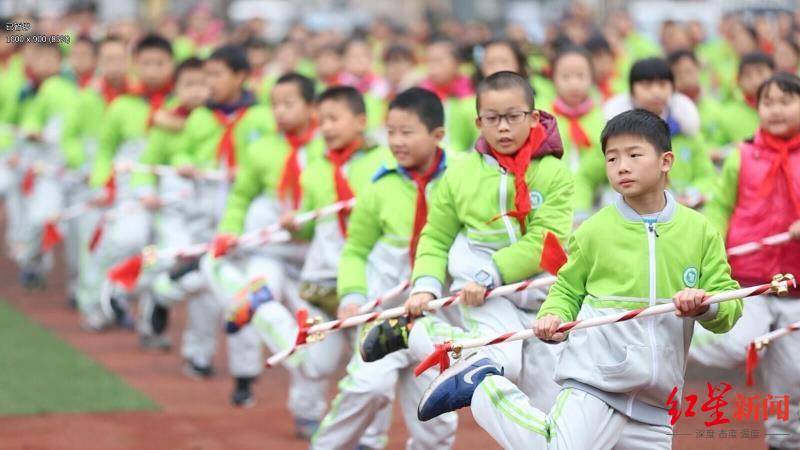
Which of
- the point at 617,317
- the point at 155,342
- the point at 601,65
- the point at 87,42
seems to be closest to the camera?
the point at 617,317

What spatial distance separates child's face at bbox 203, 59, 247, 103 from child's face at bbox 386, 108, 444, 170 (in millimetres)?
3272

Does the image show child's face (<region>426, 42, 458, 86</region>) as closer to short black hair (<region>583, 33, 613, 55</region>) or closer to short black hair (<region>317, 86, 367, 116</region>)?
short black hair (<region>583, 33, 613, 55</region>)

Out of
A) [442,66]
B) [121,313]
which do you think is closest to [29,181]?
[121,313]

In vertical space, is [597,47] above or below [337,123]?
above

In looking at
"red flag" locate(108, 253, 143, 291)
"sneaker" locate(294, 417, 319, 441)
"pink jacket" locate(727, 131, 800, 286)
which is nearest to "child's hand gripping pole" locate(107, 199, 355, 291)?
"red flag" locate(108, 253, 143, 291)

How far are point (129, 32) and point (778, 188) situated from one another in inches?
517

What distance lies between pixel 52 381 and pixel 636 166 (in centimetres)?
537

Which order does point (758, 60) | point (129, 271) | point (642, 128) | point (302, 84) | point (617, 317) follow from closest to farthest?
1. point (617, 317)
2. point (642, 128)
3. point (302, 84)
4. point (129, 271)
5. point (758, 60)

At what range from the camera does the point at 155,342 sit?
35.3 ft

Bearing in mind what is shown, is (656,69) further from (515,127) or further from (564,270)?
(564,270)

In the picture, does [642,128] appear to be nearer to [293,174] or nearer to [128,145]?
Result: [293,174]

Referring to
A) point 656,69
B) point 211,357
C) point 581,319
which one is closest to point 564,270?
point 581,319

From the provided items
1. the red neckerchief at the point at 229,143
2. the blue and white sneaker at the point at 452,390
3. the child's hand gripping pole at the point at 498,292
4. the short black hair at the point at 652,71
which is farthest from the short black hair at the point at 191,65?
the blue and white sneaker at the point at 452,390

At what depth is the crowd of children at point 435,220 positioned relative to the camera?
17.4 feet
